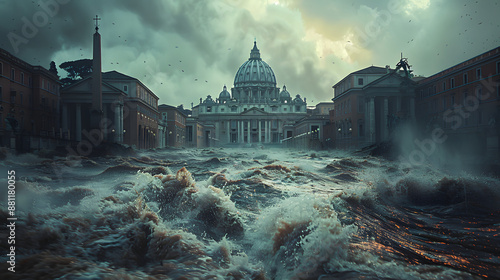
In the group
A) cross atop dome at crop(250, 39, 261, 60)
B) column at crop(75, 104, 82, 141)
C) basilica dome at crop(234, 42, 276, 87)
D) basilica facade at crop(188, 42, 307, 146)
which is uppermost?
cross atop dome at crop(250, 39, 261, 60)

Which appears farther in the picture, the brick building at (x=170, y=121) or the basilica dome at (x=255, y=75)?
the basilica dome at (x=255, y=75)

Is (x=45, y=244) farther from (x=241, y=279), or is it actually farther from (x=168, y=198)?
(x=168, y=198)

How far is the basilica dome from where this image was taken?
14400cm

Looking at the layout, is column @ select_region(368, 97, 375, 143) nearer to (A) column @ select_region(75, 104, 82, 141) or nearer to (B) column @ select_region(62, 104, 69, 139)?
(A) column @ select_region(75, 104, 82, 141)

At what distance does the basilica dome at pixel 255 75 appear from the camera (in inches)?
5669

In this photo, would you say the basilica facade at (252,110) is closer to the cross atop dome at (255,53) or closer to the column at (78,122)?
the cross atop dome at (255,53)

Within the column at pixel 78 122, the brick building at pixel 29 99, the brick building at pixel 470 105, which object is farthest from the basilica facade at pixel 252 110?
the brick building at pixel 470 105

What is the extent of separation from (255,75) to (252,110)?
3097 centimetres

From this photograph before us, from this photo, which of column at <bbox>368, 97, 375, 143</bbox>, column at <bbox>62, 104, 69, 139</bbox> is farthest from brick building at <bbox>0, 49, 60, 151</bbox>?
column at <bbox>368, 97, 375, 143</bbox>

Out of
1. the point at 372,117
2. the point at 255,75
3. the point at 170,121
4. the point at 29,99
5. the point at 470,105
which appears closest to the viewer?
the point at 470,105

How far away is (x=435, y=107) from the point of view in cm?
4125

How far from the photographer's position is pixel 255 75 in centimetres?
14462

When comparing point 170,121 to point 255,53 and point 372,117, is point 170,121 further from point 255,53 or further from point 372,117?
point 255,53

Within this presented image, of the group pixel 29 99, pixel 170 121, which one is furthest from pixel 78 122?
pixel 170 121
